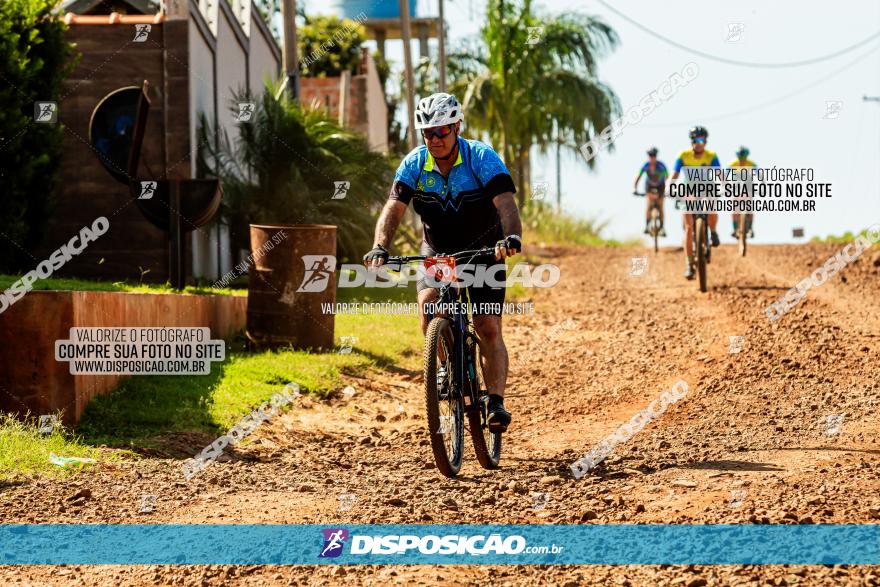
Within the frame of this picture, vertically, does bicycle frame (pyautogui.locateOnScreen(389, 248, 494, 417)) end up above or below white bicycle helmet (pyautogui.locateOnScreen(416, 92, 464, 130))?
below

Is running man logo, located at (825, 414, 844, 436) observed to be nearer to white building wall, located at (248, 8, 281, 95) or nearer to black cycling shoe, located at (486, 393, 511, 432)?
black cycling shoe, located at (486, 393, 511, 432)

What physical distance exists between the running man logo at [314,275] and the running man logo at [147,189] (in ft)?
7.24

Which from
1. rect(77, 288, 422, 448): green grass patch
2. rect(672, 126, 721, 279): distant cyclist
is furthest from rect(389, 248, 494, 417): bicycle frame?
rect(672, 126, 721, 279): distant cyclist

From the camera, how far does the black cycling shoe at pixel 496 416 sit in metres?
7.80

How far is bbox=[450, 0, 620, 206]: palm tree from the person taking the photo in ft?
121

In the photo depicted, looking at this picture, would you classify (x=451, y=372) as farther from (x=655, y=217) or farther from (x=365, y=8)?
(x=365, y=8)

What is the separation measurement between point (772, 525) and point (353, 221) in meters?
13.2

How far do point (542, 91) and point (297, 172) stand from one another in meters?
22.5

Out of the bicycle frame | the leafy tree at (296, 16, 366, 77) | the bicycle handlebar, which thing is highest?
the leafy tree at (296, 16, 366, 77)

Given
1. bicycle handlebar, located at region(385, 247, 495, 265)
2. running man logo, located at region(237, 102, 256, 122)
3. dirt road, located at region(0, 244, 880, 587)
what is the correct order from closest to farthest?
dirt road, located at region(0, 244, 880, 587), bicycle handlebar, located at region(385, 247, 495, 265), running man logo, located at region(237, 102, 256, 122)

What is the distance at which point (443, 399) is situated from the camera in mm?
7480

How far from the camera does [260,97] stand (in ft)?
67.4

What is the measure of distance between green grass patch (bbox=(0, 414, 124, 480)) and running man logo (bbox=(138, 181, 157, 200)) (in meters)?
5.24

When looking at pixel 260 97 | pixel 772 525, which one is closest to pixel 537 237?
pixel 260 97
